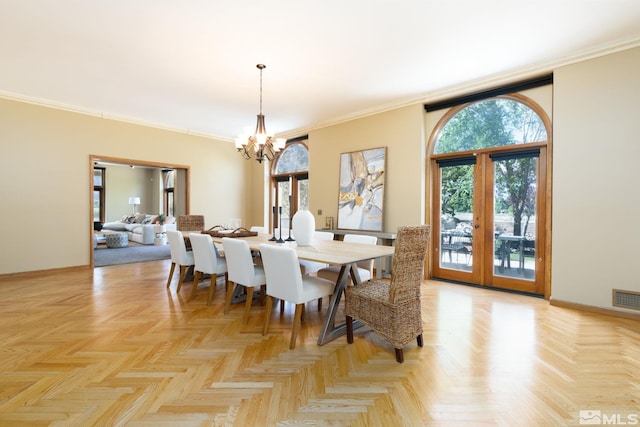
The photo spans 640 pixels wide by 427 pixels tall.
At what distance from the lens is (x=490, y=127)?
4062 mm

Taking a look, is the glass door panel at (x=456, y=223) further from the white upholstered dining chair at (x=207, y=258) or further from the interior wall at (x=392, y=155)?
the white upholstered dining chair at (x=207, y=258)

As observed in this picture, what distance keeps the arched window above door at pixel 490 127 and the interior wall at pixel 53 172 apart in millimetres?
5337

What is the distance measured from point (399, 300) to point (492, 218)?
263 cm

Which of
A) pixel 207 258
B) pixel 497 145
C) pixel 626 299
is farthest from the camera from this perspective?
pixel 497 145

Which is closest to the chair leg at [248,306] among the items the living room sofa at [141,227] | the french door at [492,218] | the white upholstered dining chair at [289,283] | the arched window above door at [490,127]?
the white upholstered dining chair at [289,283]

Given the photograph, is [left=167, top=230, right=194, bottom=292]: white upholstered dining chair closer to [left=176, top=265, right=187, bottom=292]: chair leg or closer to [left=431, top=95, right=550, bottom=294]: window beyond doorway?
[left=176, top=265, right=187, bottom=292]: chair leg

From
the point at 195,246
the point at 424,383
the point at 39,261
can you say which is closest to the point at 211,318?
the point at 195,246

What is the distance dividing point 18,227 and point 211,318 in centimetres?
398

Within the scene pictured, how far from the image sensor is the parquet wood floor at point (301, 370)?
5.30ft

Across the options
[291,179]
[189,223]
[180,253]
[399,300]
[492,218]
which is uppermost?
[291,179]

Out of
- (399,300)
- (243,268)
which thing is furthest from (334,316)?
(243,268)

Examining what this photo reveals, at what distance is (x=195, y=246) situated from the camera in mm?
3492

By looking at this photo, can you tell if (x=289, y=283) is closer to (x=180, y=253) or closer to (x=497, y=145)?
(x=180, y=253)

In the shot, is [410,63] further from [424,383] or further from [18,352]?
[18,352]
